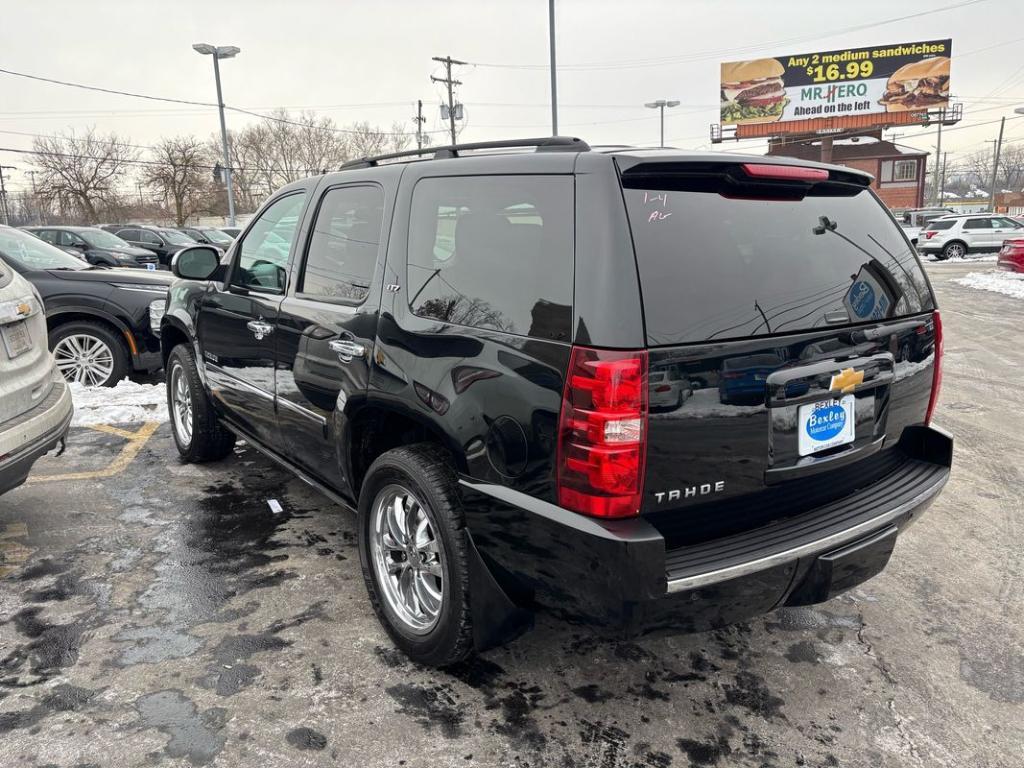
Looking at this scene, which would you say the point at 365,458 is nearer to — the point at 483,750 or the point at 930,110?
the point at 483,750

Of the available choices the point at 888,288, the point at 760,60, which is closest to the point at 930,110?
the point at 760,60

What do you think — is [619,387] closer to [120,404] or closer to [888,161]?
[120,404]

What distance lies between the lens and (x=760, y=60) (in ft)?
171

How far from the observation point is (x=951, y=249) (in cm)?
2691

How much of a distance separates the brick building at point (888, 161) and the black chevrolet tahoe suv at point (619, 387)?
58.4 meters

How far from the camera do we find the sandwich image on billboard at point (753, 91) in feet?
169

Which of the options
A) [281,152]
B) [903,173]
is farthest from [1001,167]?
[281,152]

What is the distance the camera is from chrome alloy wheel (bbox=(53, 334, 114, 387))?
7.05 m

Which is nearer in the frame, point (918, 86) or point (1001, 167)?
point (918, 86)

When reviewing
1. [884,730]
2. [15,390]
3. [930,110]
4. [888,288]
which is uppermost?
[930,110]

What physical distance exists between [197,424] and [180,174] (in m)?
52.1

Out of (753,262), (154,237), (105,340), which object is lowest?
(105,340)

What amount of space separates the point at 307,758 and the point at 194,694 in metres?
0.57

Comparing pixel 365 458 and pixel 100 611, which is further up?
pixel 365 458
